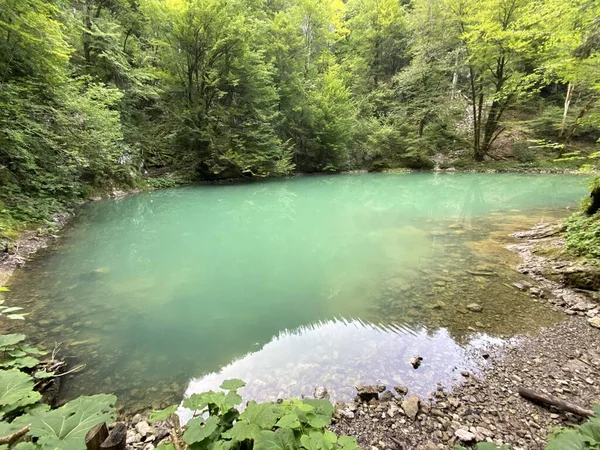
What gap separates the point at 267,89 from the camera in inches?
646

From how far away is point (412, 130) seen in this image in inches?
869

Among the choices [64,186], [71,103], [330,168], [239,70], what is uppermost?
[239,70]

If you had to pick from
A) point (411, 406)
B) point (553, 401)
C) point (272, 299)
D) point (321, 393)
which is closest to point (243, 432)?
point (321, 393)

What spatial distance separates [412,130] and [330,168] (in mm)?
6840

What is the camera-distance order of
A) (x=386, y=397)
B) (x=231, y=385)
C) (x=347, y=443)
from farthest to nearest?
(x=386, y=397) → (x=231, y=385) → (x=347, y=443)

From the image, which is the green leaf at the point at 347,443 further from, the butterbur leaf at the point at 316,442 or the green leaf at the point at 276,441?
the green leaf at the point at 276,441

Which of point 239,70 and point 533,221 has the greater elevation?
point 239,70

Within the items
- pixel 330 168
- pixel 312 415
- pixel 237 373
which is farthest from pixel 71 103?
pixel 330 168

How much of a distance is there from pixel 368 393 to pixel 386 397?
15 cm

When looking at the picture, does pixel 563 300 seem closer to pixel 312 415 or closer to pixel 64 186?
pixel 312 415

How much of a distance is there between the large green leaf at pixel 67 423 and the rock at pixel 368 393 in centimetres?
190

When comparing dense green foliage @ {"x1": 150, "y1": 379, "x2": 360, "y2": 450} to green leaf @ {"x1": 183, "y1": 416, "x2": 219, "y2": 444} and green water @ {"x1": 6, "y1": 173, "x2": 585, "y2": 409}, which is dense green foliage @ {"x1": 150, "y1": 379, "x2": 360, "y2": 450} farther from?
green water @ {"x1": 6, "y1": 173, "x2": 585, "y2": 409}

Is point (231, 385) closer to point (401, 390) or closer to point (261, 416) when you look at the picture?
point (261, 416)

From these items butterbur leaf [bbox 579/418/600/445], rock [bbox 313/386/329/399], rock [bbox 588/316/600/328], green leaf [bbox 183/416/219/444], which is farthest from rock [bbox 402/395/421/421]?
rock [bbox 588/316/600/328]
